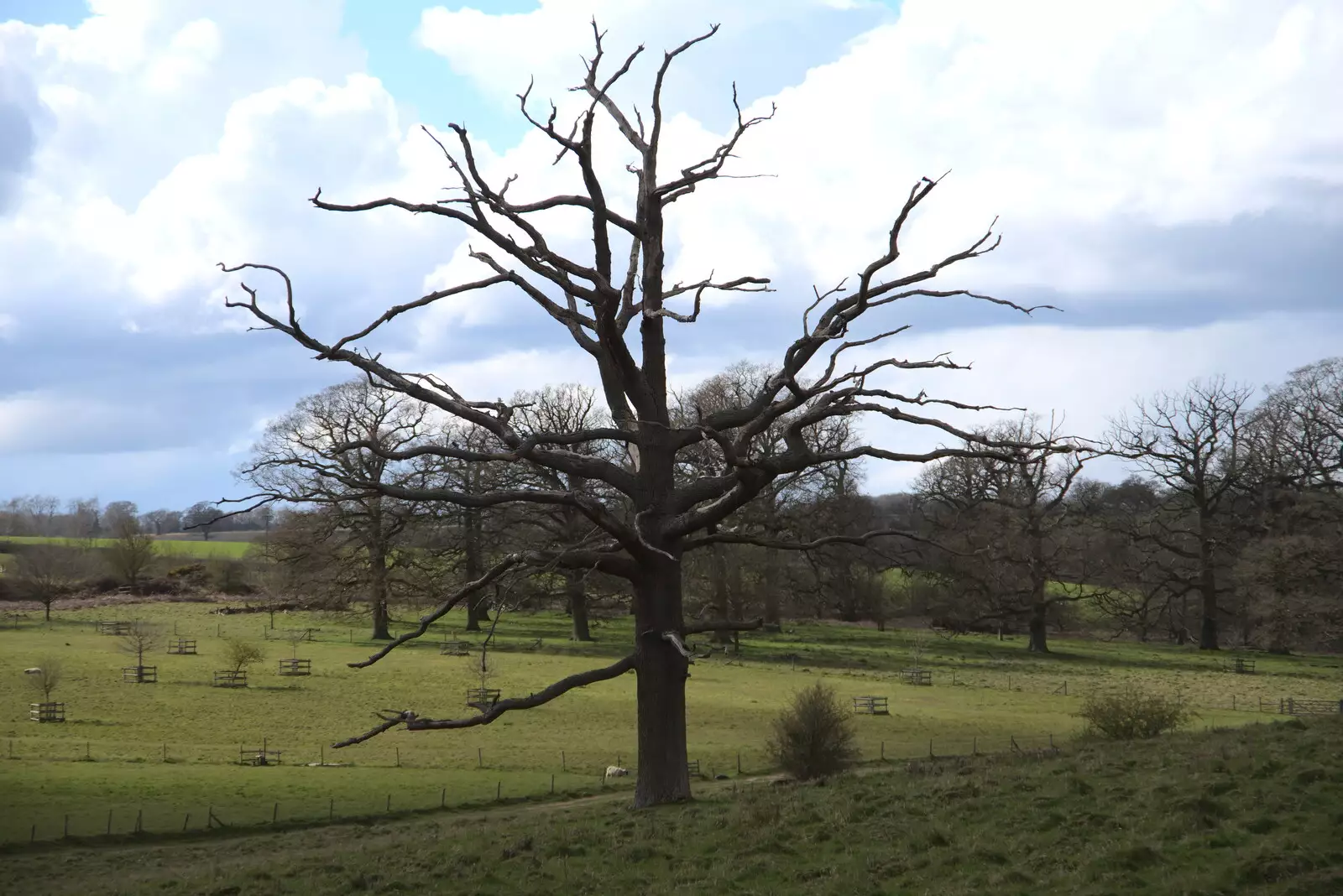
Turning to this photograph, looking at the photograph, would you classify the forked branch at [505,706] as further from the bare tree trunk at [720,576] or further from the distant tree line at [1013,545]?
the bare tree trunk at [720,576]

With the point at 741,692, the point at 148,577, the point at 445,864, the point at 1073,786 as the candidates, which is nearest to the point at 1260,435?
the point at 741,692

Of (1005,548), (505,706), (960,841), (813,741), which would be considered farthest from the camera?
(1005,548)

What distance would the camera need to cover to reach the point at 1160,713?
21.9m

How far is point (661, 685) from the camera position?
1280 centimetres

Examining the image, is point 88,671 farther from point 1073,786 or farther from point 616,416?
point 1073,786

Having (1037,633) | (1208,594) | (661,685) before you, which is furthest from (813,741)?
(1208,594)

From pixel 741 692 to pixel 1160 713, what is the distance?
21721 mm

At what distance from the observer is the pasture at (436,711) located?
86.0 feet

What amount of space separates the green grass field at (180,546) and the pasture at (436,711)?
83.2ft

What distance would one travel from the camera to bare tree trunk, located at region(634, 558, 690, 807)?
12.8 meters

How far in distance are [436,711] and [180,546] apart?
72.5 meters

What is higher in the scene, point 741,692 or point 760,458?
point 760,458

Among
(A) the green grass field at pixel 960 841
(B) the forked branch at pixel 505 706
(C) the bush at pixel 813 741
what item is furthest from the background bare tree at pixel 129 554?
(B) the forked branch at pixel 505 706

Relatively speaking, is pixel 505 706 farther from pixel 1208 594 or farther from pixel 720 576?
pixel 1208 594
